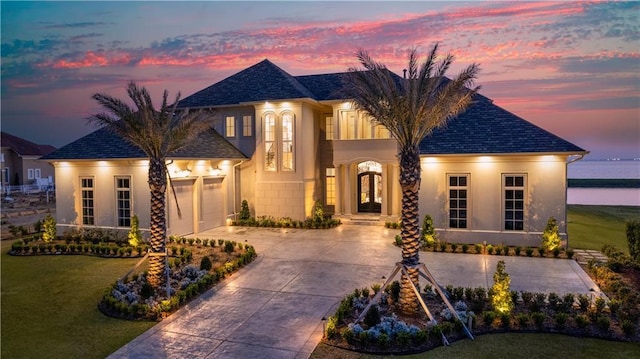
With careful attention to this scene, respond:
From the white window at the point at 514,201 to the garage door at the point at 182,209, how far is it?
13.4 metres

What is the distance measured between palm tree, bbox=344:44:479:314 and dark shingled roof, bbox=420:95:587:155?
21.6 ft

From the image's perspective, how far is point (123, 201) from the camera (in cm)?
1639

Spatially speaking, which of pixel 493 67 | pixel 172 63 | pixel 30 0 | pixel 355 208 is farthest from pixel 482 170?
pixel 30 0

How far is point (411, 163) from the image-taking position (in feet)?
26.5

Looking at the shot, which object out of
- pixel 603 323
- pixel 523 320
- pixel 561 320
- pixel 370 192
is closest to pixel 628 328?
pixel 603 323

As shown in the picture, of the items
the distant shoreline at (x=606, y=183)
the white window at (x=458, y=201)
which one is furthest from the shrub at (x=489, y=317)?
the distant shoreline at (x=606, y=183)

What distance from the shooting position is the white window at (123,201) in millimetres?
16266

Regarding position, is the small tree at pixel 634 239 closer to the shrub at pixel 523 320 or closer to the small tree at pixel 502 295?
the small tree at pixel 502 295

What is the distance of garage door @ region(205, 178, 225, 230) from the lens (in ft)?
59.1

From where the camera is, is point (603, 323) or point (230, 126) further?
point (230, 126)

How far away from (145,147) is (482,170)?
12046mm

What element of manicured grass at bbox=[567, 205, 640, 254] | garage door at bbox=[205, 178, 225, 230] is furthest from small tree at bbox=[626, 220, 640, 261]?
garage door at bbox=[205, 178, 225, 230]

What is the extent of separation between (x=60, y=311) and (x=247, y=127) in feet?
43.4

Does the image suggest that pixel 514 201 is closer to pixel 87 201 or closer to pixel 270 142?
pixel 270 142
